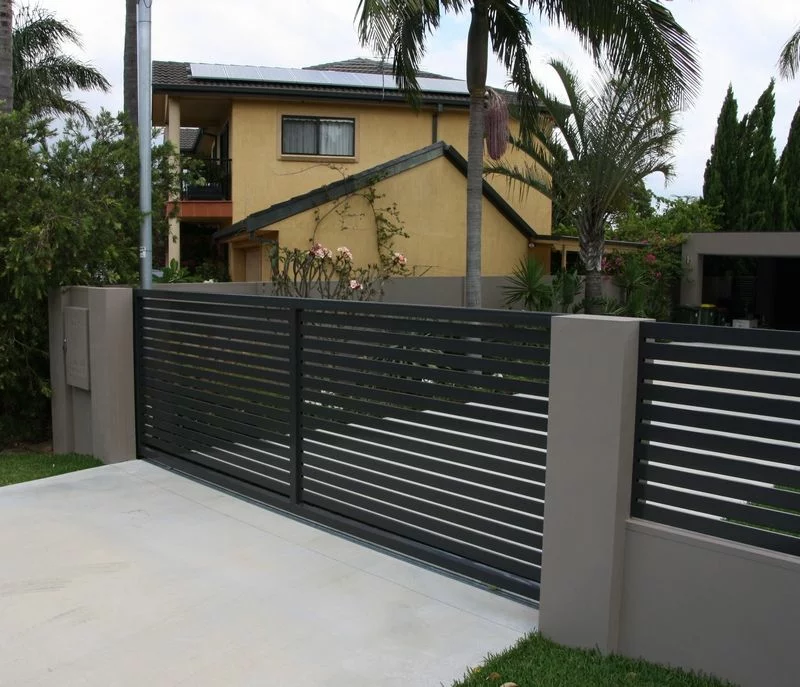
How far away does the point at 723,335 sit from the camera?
3777 millimetres

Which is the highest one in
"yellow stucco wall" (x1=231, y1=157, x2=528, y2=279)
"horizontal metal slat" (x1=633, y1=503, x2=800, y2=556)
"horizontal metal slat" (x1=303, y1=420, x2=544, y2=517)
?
"yellow stucco wall" (x1=231, y1=157, x2=528, y2=279)

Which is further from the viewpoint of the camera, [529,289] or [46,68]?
[46,68]

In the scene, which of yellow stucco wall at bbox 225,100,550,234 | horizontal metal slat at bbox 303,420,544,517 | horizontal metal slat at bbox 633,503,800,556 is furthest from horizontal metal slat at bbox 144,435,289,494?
yellow stucco wall at bbox 225,100,550,234

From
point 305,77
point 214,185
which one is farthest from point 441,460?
point 305,77

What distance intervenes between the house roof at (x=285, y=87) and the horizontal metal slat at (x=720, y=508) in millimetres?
15841

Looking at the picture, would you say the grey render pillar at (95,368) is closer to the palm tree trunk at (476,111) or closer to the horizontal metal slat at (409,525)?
the horizontal metal slat at (409,525)

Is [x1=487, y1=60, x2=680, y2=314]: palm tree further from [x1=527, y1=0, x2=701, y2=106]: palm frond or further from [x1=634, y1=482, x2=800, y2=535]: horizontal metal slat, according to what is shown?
[x1=634, y1=482, x2=800, y2=535]: horizontal metal slat

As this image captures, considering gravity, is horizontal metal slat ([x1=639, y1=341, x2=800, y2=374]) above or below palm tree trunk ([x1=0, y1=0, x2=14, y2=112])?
below

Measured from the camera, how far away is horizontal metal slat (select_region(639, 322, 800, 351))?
11.8ft

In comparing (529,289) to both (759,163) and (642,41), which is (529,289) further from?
(759,163)

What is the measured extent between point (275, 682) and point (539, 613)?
1.41m

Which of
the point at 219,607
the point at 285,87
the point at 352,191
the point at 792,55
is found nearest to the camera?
the point at 219,607

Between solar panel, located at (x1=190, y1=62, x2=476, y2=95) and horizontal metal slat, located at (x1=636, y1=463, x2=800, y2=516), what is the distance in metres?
18.0

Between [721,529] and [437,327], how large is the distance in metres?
2.05
